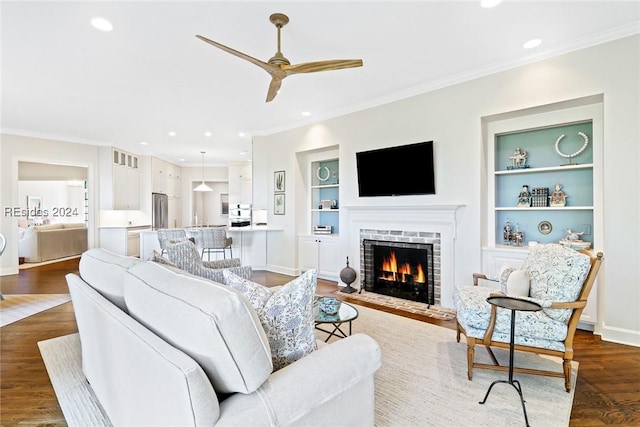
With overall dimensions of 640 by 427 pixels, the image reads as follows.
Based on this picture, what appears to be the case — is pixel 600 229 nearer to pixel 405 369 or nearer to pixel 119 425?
pixel 405 369

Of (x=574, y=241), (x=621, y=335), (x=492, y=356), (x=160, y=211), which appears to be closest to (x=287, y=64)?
(x=492, y=356)

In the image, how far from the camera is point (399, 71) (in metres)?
3.80

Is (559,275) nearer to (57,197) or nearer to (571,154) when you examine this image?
(571,154)

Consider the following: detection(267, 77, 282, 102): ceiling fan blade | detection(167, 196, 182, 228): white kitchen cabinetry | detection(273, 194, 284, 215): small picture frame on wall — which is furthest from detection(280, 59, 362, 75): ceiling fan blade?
detection(167, 196, 182, 228): white kitchen cabinetry

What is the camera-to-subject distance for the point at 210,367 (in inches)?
41.4

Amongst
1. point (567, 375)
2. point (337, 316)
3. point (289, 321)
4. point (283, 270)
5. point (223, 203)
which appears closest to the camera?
point (289, 321)

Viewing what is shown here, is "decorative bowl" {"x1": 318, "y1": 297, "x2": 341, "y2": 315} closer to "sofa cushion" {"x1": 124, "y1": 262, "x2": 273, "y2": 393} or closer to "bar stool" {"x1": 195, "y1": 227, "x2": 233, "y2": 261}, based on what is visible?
"sofa cushion" {"x1": 124, "y1": 262, "x2": 273, "y2": 393}

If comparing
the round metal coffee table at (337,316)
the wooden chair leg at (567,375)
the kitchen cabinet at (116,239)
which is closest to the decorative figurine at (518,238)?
the wooden chair leg at (567,375)

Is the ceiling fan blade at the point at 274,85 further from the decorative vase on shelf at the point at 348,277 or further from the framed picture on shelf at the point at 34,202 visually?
the framed picture on shelf at the point at 34,202

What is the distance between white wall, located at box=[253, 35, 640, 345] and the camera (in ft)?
9.67

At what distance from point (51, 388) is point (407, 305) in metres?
3.65

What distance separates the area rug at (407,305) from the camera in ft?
12.6

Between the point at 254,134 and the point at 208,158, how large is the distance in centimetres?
388

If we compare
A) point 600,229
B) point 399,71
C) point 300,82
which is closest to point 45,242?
point 300,82
